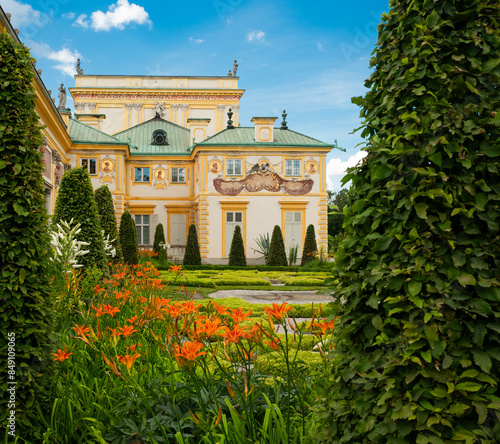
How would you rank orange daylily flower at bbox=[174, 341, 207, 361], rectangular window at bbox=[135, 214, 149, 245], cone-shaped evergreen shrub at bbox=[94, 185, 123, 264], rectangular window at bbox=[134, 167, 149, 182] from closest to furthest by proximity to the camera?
orange daylily flower at bbox=[174, 341, 207, 361] < cone-shaped evergreen shrub at bbox=[94, 185, 123, 264] < rectangular window at bbox=[135, 214, 149, 245] < rectangular window at bbox=[134, 167, 149, 182]

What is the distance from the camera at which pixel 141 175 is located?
2555 cm

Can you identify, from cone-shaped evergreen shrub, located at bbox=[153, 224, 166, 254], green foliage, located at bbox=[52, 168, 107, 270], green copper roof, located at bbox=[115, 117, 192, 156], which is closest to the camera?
green foliage, located at bbox=[52, 168, 107, 270]

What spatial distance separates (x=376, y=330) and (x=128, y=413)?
1695 mm

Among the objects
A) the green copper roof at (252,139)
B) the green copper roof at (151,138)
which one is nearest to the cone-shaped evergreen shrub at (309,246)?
the green copper roof at (252,139)

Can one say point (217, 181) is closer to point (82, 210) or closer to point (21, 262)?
point (82, 210)

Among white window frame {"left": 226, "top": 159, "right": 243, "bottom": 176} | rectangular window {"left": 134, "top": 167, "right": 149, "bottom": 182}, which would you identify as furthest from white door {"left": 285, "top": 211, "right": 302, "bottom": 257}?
rectangular window {"left": 134, "top": 167, "right": 149, "bottom": 182}

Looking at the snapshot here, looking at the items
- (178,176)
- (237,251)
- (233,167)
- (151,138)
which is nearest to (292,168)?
(233,167)

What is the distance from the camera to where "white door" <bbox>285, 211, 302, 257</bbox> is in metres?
23.3

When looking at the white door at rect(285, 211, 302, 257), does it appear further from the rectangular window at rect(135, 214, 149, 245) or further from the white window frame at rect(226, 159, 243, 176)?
the rectangular window at rect(135, 214, 149, 245)

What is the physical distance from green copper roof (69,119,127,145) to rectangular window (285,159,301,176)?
28.6 feet

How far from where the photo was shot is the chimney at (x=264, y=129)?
23.8 meters

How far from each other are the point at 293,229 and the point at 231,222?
10.7ft

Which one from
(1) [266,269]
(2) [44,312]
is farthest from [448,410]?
(1) [266,269]

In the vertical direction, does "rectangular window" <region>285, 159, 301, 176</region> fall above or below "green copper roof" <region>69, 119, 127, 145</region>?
below
